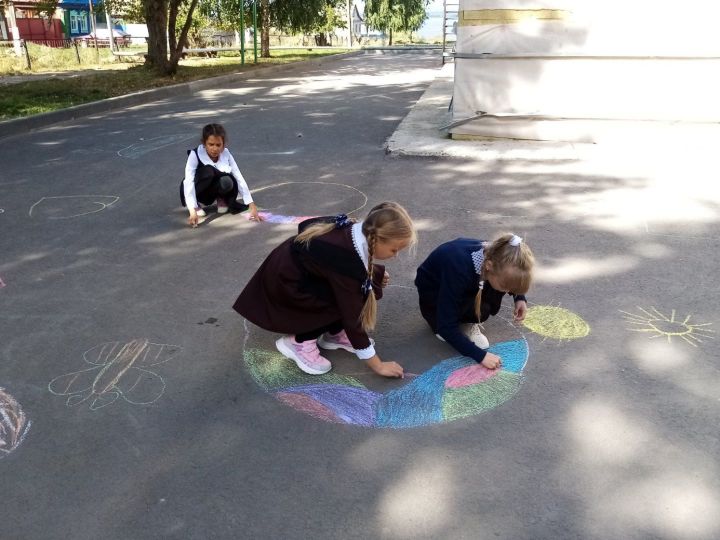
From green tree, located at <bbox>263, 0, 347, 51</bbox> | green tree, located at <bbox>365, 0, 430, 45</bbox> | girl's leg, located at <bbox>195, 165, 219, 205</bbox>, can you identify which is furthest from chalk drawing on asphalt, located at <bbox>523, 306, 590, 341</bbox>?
green tree, located at <bbox>365, 0, 430, 45</bbox>

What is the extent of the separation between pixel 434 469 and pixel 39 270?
2.90 m

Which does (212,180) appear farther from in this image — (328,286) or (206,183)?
(328,286)

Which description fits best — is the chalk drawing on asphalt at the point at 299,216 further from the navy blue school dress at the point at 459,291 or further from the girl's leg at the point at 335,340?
the navy blue school dress at the point at 459,291

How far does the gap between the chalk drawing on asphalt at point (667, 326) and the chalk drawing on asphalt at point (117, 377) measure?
2342 mm

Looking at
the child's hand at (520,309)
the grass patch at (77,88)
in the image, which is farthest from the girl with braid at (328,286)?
the grass patch at (77,88)

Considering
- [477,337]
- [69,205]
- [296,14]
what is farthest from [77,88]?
[296,14]

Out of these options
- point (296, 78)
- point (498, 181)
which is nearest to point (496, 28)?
point (498, 181)

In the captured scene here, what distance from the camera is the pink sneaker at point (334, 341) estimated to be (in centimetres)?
282

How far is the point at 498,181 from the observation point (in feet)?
18.3

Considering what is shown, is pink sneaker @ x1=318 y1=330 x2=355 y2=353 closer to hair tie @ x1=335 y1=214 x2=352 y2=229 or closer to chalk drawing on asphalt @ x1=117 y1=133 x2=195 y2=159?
hair tie @ x1=335 y1=214 x2=352 y2=229

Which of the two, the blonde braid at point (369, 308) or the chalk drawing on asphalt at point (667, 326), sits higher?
the blonde braid at point (369, 308)

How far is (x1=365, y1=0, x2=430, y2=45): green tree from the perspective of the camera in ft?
126

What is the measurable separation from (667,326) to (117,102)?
9.99 metres

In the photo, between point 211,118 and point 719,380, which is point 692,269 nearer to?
point 719,380
